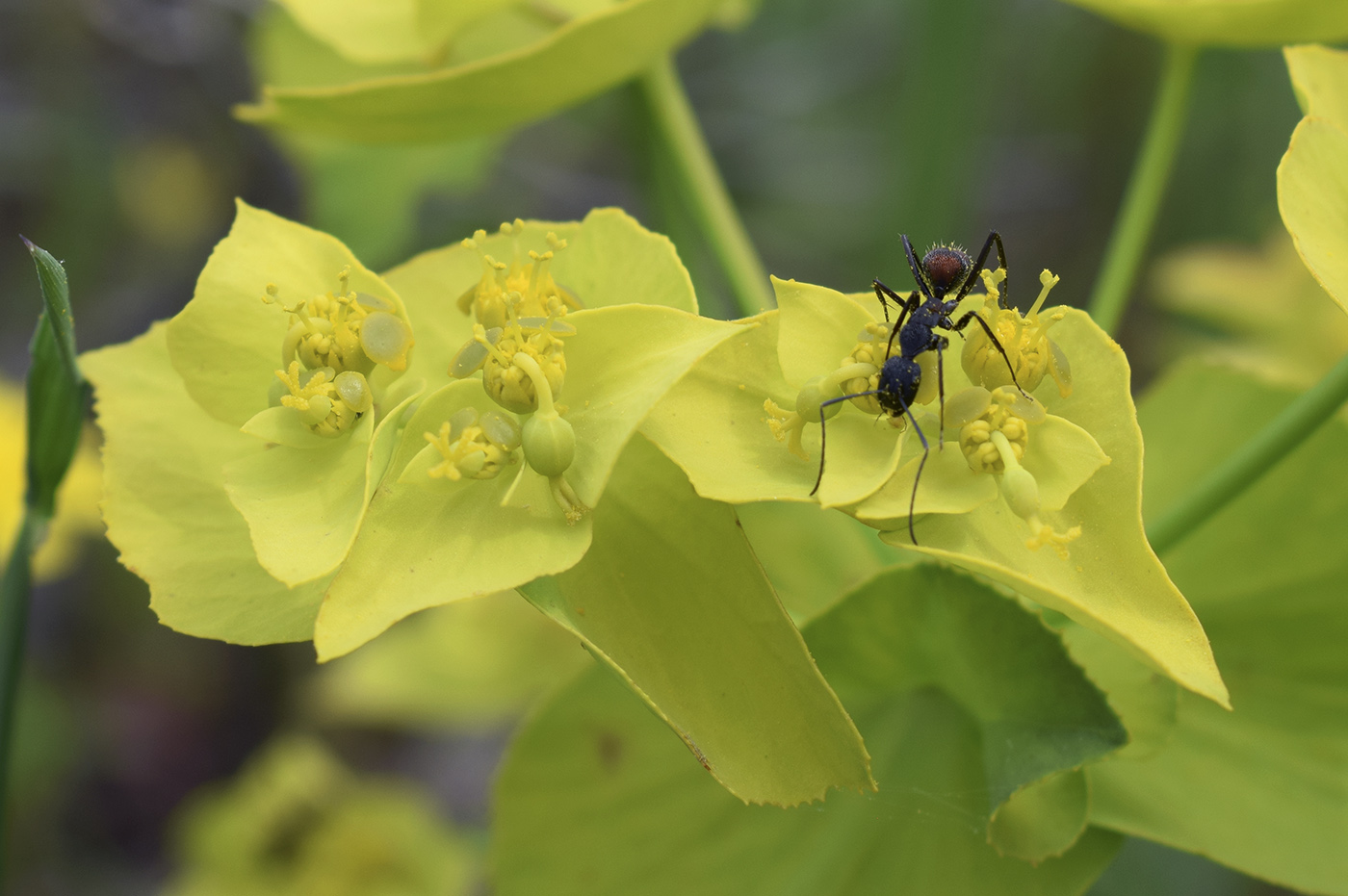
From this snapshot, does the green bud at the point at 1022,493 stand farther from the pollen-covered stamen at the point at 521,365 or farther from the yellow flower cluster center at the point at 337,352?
the yellow flower cluster center at the point at 337,352

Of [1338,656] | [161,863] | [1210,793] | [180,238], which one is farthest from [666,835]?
[180,238]

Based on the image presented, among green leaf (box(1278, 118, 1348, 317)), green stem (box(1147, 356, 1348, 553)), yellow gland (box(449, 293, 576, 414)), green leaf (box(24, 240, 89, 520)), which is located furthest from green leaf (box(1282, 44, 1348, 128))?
green leaf (box(24, 240, 89, 520))

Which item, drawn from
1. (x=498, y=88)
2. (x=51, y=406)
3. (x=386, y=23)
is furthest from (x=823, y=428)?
(x=386, y=23)

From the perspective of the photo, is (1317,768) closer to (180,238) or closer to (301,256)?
(301,256)

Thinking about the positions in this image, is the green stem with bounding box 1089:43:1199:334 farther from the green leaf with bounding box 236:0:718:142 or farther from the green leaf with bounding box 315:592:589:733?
the green leaf with bounding box 315:592:589:733

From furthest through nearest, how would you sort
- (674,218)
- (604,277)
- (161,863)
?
(161,863), (674,218), (604,277)
